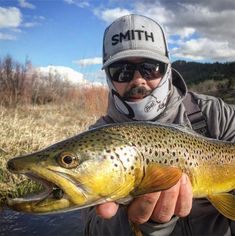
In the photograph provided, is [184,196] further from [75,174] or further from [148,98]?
[148,98]

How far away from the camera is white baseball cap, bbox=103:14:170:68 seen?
366 centimetres

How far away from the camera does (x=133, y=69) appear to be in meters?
3.66

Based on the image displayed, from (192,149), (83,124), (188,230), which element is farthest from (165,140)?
(83,124)

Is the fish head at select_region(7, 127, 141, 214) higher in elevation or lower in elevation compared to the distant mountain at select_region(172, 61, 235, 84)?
lower

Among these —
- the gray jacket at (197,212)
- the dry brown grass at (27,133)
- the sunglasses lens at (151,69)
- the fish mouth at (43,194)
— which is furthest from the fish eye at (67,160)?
the dry brown grass at (27,133)

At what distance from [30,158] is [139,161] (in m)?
0.62

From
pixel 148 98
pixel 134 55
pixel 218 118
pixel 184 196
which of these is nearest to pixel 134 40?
pixel 134 55

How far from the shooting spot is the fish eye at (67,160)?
7.60 feet

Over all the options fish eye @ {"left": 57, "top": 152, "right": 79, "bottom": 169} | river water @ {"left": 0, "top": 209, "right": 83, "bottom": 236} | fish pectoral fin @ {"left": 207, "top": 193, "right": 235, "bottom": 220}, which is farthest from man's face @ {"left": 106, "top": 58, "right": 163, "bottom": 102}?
river water @ {"left": 0, "top": 209, "right": 83, "bottom": 236}

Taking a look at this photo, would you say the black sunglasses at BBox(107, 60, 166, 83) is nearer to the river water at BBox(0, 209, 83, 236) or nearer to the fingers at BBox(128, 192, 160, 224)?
the fingers at BBox(128, 192, 160, 224)

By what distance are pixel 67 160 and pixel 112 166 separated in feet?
0.86

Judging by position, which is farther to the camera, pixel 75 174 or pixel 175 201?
pixel 175 201

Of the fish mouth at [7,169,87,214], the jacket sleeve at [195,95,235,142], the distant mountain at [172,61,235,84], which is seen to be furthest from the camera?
the distant mountain at [172,61,235,84]

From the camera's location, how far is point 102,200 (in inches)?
92.2
